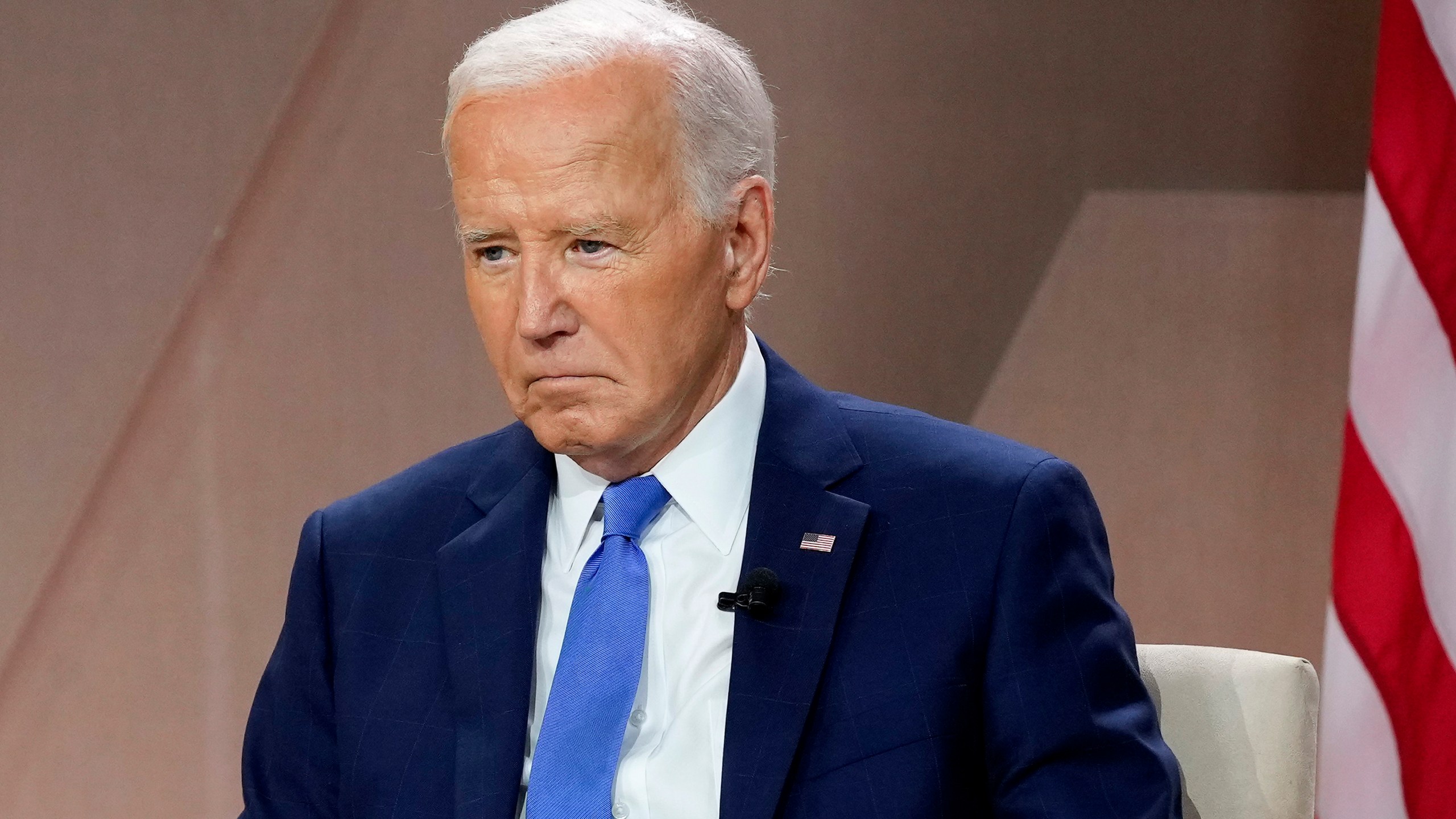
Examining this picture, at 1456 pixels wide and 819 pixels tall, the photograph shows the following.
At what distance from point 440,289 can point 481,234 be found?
4.09 feet

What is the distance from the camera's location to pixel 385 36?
249 centimetres

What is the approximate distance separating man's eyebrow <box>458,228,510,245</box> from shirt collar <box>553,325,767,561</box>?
0.29 m

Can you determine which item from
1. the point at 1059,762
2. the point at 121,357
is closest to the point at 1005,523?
the point at 1059,762

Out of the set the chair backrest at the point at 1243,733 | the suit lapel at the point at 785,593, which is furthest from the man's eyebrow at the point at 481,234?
the chair backrest at the point at 1243,733

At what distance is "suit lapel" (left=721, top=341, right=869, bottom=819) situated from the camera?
1338mm

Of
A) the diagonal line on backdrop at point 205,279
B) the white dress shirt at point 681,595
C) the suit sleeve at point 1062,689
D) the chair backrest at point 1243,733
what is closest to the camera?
the suit sleeve at point 1062,689

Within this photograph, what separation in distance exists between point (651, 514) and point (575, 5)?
0.51m

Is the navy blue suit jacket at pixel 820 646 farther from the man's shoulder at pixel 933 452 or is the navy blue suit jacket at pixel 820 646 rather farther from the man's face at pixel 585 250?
the man's face at pixel 585 250

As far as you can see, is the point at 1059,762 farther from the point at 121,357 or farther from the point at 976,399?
the point at 976,399

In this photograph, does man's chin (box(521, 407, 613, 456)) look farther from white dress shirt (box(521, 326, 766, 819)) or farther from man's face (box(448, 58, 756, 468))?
white dress shirt (box(521, 326, 766, 819))

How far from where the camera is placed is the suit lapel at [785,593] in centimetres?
134

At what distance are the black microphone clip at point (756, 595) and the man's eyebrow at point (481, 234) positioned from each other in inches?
15.6

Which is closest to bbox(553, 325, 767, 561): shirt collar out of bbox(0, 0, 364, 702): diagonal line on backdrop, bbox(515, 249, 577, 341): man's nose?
bbox(515, 249, 577, 341): man's nose

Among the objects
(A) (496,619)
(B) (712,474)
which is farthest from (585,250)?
(A) (496,619)
